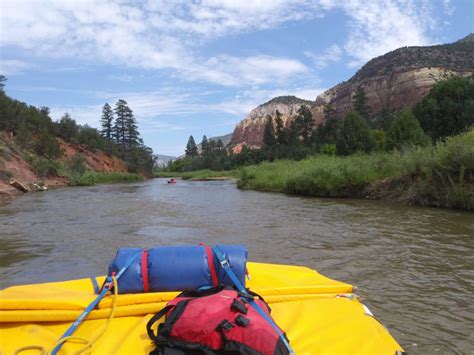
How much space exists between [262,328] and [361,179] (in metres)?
14.1

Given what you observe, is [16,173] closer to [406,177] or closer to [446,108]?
[406,177]

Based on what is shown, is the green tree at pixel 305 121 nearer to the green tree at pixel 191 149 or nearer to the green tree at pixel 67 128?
the green tree at pixel 67 128

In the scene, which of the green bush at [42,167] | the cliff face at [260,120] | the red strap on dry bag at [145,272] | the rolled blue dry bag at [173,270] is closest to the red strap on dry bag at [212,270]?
the rolled blue dry bag at [173,270]

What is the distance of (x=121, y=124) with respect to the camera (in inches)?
2820

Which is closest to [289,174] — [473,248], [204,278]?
[473,248]

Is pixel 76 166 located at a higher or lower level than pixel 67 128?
lower

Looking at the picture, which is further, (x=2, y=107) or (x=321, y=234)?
(x=2, y=107)

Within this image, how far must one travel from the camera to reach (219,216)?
11.3 meters

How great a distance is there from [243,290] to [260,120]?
13272 cm

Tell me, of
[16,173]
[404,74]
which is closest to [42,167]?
[16,173]

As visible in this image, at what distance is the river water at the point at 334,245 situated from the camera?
149 inches

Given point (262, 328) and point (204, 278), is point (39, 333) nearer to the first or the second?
point (204, 278)

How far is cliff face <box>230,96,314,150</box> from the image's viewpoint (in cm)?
13138

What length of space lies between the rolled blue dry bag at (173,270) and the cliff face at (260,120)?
11850 cm
